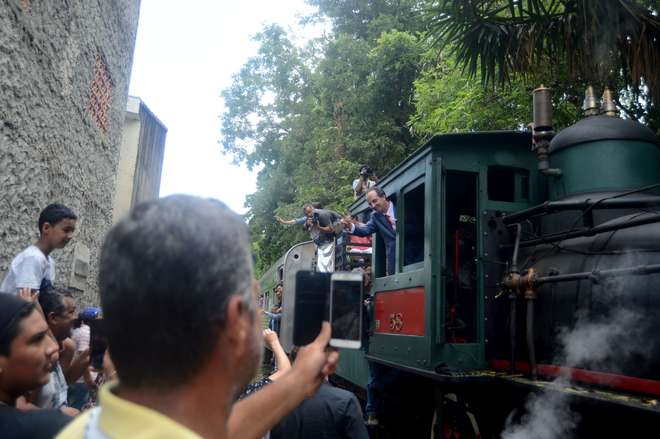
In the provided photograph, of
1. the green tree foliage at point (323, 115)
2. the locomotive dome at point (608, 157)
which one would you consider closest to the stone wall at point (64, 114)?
the locomotive dome at point (608, 157)

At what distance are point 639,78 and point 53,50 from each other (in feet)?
20.4

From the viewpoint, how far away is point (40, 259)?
3.34 m

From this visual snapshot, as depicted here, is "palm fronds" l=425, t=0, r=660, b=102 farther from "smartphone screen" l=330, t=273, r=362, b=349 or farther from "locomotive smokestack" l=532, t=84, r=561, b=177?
"smartphone screen" l=330, t=273, r=362, b=349

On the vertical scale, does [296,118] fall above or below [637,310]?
above

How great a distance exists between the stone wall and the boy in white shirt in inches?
31.3

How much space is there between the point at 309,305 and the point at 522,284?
104 inches

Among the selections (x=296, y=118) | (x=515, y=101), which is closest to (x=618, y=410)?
(x=515, y=101)

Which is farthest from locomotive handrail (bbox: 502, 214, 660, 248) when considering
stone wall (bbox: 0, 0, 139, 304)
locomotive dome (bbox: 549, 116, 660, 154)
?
stone wall (bbox: 0, 0, 139, 304)

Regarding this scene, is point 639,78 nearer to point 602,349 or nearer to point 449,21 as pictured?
point 449,21

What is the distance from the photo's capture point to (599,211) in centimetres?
384

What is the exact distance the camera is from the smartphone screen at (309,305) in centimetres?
153

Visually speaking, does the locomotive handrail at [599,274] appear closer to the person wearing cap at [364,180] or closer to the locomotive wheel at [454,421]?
the locomotive wheel at [454,421]

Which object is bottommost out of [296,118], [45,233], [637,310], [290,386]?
[290,386]

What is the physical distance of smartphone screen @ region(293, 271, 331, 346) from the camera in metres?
1.53
